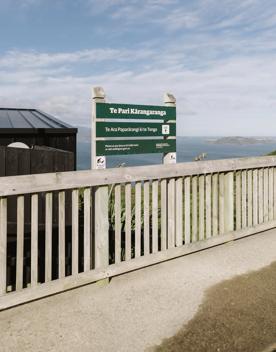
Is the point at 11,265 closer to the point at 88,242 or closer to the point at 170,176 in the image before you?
the point at 88,242

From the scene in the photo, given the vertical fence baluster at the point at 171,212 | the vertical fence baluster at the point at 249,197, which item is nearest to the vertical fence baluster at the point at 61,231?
the vertical fence baluster at the point at 171,212

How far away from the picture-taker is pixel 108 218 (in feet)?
16.8

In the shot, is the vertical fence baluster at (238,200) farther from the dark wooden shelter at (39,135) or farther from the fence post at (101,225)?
the dark wooden shelter at (39,135)

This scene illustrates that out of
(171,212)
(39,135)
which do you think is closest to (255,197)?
(171,212)

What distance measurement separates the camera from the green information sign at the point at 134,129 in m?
4.87

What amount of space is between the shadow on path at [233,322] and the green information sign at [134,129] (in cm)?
231

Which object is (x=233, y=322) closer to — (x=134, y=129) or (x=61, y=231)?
(x=61, y=231)

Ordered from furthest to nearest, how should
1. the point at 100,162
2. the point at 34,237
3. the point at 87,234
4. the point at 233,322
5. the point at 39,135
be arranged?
the point at 39,135
the point at 100,162
the point at 87,234
the point at 34,237
the point at 233,322

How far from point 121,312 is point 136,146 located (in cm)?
249

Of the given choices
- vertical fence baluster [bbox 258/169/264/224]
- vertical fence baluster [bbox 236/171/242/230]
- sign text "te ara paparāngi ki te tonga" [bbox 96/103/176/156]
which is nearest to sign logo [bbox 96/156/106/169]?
sign text "te ara paparāngi ki te tonga" [bbox 96/103/176/156]

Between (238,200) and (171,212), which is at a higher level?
(238,200)

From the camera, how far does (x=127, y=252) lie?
14.4 ft

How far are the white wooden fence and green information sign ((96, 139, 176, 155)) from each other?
531 mm

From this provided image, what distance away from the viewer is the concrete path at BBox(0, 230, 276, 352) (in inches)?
118
